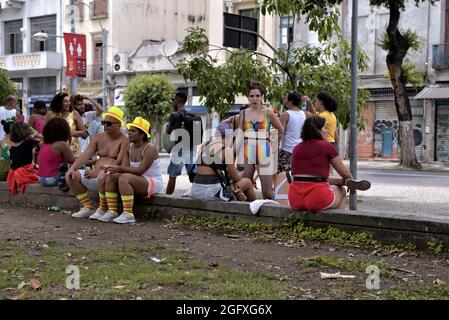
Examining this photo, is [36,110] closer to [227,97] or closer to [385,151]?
[227,97]

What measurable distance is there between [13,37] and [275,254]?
43288 millimetres

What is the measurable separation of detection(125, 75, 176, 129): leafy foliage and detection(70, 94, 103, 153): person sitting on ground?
23050 millimetres

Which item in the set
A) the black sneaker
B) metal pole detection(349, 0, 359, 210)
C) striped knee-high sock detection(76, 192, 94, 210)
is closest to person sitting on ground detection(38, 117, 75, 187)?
striped knee-high sock detection(76, 192, 94, 210)

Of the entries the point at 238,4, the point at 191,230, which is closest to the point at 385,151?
the point at 238,4

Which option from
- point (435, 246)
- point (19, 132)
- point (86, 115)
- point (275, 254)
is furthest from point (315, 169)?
point (86, 115)

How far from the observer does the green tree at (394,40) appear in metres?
10.0

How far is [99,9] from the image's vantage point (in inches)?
1608

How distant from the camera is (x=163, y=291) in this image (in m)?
4.78

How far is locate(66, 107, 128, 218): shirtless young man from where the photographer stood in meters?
8.59

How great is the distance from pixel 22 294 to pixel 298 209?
3.35m

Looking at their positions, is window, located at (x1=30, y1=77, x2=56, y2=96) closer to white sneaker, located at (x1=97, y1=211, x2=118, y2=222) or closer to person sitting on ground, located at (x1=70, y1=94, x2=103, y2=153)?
person sitting on ground, located at (x1=70, y1=94, x2=103, y2=153)

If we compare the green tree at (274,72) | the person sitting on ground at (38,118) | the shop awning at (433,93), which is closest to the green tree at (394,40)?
the green tree at (274,72)

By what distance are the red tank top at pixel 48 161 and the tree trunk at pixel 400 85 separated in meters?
11.3

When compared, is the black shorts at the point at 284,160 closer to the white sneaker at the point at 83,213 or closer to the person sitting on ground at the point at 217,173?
the person sitting on ground at the point at 217,173
